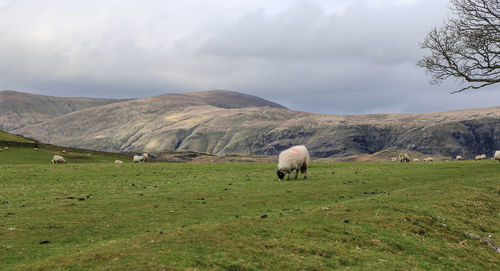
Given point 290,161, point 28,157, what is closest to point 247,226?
point 290,161

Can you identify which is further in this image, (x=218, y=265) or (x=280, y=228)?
(x=280, y=228)

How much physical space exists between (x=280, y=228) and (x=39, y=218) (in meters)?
11.0

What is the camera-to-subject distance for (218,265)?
11477 mm

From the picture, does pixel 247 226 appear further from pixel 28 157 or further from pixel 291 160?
pixel 28 157

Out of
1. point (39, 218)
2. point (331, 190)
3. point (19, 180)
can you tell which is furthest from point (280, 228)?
point (19, 180)

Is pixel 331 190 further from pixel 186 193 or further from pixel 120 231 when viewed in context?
pixel 120 231

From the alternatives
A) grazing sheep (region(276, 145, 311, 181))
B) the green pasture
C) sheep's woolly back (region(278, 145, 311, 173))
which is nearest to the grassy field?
grazing sheep (region(276, 145, 311, 181))

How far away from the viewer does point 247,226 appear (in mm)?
15156

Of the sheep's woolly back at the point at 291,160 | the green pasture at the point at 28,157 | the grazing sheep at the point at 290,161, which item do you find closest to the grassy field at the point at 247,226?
the grazing sheep at the point at 290,161

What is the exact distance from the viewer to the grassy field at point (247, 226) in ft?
40.3

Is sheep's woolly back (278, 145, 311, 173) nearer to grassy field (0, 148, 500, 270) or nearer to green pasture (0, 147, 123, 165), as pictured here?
grassy field (0, 148, 500, 270)

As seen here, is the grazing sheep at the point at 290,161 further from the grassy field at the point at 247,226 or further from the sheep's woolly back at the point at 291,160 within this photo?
the grassy field at the point at 247,226

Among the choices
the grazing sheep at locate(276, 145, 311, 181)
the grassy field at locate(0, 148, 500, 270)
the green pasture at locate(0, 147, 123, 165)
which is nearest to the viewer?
the grassy field at locate(0, 148, 500, 270)

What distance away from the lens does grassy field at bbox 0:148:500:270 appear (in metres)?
12.3
